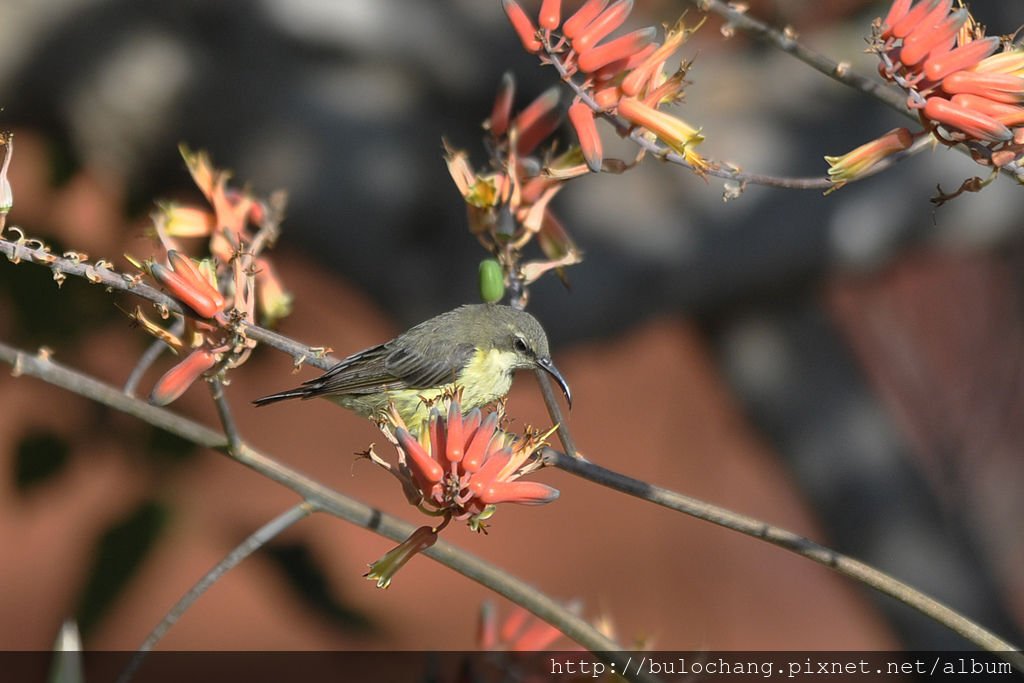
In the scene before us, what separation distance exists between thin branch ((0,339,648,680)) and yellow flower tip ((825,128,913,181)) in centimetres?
46

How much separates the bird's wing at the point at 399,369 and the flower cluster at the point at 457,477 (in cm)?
71

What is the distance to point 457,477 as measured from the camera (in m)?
0.94

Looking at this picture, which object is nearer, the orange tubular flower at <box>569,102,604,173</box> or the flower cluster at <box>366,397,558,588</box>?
the flower cluster at <box>366,397,558,588</box>

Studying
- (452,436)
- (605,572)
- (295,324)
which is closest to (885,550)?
(605,572)

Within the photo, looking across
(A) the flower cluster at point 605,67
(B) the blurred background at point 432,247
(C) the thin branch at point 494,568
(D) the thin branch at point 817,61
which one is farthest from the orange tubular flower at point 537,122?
(B) the blurred background at point 432,247

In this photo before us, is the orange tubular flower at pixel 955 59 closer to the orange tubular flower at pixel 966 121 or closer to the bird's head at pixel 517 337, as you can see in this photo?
the orange tubular flower at pixel 966 121

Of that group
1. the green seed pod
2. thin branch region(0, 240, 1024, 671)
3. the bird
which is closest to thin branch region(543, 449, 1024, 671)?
thin branch region(0, 240, 1024, 671)

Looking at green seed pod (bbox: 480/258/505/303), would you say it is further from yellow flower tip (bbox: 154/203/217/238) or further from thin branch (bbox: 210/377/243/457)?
yellow flower tip (bbox: 154/203/217/238)

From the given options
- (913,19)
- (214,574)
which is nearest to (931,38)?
(913,19)

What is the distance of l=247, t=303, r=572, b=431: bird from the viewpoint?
5.51 ft

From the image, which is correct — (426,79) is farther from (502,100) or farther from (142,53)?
(502,100)

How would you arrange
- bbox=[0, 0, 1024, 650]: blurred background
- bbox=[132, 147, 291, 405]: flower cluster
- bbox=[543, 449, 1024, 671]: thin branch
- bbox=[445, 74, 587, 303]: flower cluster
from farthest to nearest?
bbox=[0, 0, 1024, 650]: blurred background, bbox=[445, 74, 587, 303]: flower cluster, bbox=[132, 147, 291, 405]: flower cluster, bbox=[543, 449, 1024, 671]: thin branch

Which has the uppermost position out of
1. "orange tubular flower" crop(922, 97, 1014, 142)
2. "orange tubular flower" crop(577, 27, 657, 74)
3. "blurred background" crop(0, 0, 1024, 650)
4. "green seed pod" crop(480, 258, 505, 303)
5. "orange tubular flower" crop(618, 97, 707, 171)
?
"blurred background" crop(0, 0, 1024, 650)

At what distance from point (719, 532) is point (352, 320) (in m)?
1.89
